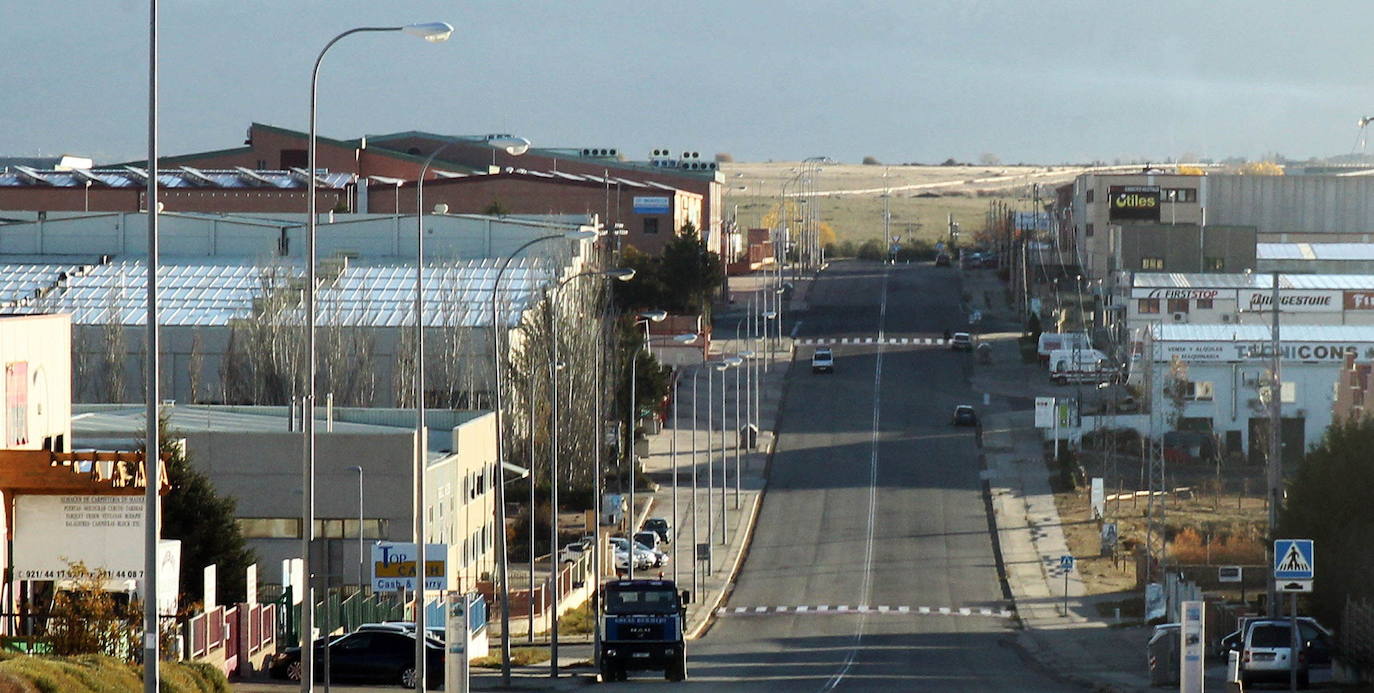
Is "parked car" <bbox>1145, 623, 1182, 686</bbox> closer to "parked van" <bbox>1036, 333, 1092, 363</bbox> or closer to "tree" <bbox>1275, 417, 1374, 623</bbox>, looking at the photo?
"tree" <bbox>1275, 417, 1374, 623</bbox>

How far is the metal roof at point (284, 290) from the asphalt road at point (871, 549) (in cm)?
1488

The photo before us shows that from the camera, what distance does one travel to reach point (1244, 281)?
108188mm

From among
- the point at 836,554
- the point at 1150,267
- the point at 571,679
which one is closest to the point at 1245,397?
the point at 836,554

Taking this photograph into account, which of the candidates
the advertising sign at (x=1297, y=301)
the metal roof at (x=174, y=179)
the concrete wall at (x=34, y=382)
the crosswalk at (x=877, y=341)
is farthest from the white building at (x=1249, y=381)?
the concrete wall at (x=34, y=382)

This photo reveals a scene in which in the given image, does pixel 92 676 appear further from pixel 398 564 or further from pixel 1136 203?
pixel 1136 203

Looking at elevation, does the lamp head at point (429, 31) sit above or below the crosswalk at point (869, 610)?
above

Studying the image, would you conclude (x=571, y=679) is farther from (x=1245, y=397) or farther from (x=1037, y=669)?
(x=1245, y=397)

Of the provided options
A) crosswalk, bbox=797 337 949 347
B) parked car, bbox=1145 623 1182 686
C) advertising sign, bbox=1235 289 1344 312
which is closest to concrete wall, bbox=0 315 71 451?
parked car, bbox=1145 623 1182 686

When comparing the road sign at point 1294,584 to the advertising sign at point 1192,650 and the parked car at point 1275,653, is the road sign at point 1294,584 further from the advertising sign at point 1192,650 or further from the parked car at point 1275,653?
the parked car at point 1275,653

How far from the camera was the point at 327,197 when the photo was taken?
373ft

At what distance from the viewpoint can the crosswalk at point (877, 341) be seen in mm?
113938

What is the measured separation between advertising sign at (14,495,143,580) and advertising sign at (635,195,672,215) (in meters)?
98.7

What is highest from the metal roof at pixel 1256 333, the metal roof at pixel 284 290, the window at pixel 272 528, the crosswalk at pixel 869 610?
the metal roof at pixel 284 290

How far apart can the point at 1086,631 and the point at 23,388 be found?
105 ft
